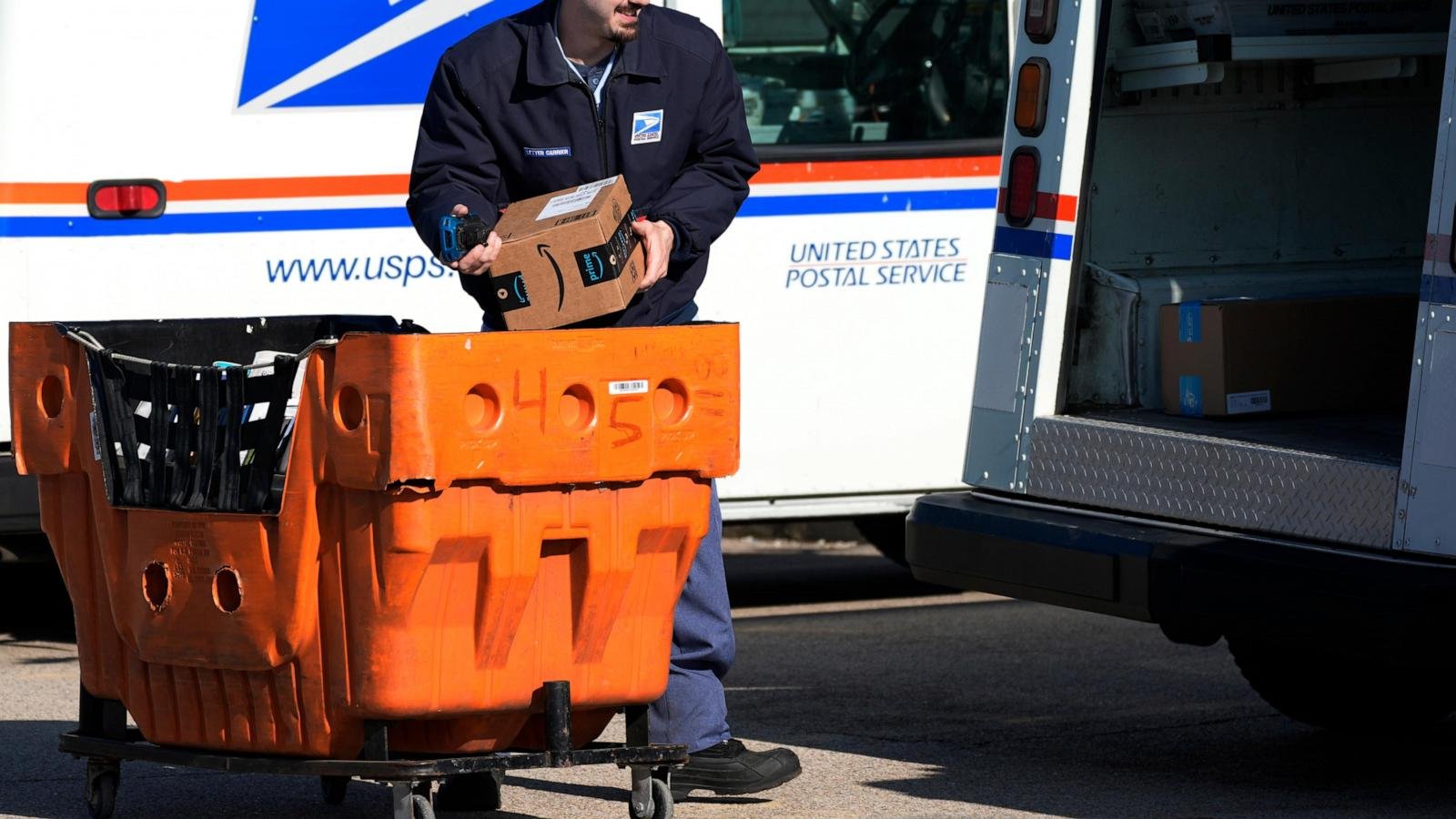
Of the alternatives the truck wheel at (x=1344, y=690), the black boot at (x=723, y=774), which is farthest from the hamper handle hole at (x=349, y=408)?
the truck wheel at (x=1344, y=690)

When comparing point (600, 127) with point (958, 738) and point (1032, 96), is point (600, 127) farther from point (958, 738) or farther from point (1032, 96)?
point (958, 738)

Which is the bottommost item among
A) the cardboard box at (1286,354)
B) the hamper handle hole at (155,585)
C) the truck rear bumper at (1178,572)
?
the hamper handle hole at (155,585)

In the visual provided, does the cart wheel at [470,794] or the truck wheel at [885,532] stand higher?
the truck wheel at [885,532]

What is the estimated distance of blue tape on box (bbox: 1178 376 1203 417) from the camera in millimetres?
5383

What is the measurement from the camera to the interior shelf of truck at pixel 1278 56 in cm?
536

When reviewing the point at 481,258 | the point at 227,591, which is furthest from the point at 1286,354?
the point at 227,591

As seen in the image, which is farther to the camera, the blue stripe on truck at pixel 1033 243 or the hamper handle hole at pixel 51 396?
the blue stripe on truck at pixel 1033 243

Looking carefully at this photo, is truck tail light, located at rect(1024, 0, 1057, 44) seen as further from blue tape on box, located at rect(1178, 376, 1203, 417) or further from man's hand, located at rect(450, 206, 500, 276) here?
man's hand, located at rect(450, 206, 500, 276)

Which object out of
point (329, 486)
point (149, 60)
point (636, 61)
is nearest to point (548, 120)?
point (636, 61)

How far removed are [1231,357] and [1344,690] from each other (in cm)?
84

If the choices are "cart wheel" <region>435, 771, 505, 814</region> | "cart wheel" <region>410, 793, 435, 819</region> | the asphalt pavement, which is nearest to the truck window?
the asphalt pavement

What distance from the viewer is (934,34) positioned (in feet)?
24.3

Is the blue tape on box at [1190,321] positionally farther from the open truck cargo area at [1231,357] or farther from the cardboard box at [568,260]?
the cardboard box at [568,260]

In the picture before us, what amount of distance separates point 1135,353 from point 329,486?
7.19 ft
